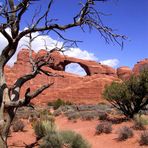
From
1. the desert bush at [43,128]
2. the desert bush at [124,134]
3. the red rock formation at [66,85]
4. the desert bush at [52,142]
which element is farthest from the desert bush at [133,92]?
the red rock formation at [66,85]

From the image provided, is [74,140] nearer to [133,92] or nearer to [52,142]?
[52,142]

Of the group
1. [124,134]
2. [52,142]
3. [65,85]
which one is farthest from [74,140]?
[65,85]

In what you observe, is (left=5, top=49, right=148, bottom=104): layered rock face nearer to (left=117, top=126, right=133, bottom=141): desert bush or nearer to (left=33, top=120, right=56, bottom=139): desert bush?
(left=33, top=120, right=56, bottom=139): desert bush

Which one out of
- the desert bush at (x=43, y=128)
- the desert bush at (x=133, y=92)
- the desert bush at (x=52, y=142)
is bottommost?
the desert bush at (x=52, y=142)

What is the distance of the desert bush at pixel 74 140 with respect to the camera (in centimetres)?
1273

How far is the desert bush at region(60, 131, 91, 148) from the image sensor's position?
12.7 metres

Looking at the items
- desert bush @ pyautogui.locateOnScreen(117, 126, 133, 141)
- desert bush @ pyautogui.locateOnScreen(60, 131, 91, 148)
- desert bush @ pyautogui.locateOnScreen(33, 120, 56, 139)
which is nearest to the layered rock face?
desert bush @ pyautogui.locateOnScreen(33, 120, 56, 139)

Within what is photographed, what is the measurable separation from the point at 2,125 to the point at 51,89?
67.9 m

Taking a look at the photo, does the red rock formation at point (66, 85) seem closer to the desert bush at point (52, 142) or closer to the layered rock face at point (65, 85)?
the layered rock face at point (65, 85)

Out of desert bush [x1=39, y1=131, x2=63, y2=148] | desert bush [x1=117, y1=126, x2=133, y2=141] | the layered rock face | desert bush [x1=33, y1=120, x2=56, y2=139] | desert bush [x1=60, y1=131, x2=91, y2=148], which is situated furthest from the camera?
the layered rock face

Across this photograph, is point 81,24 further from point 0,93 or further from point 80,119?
point 80,119

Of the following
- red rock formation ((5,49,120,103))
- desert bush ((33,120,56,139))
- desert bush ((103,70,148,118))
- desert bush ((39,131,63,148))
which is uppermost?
red rock formation ((5,49,120,103))

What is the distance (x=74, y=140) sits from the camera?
13.0 meters

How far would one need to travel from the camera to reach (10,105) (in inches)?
332
